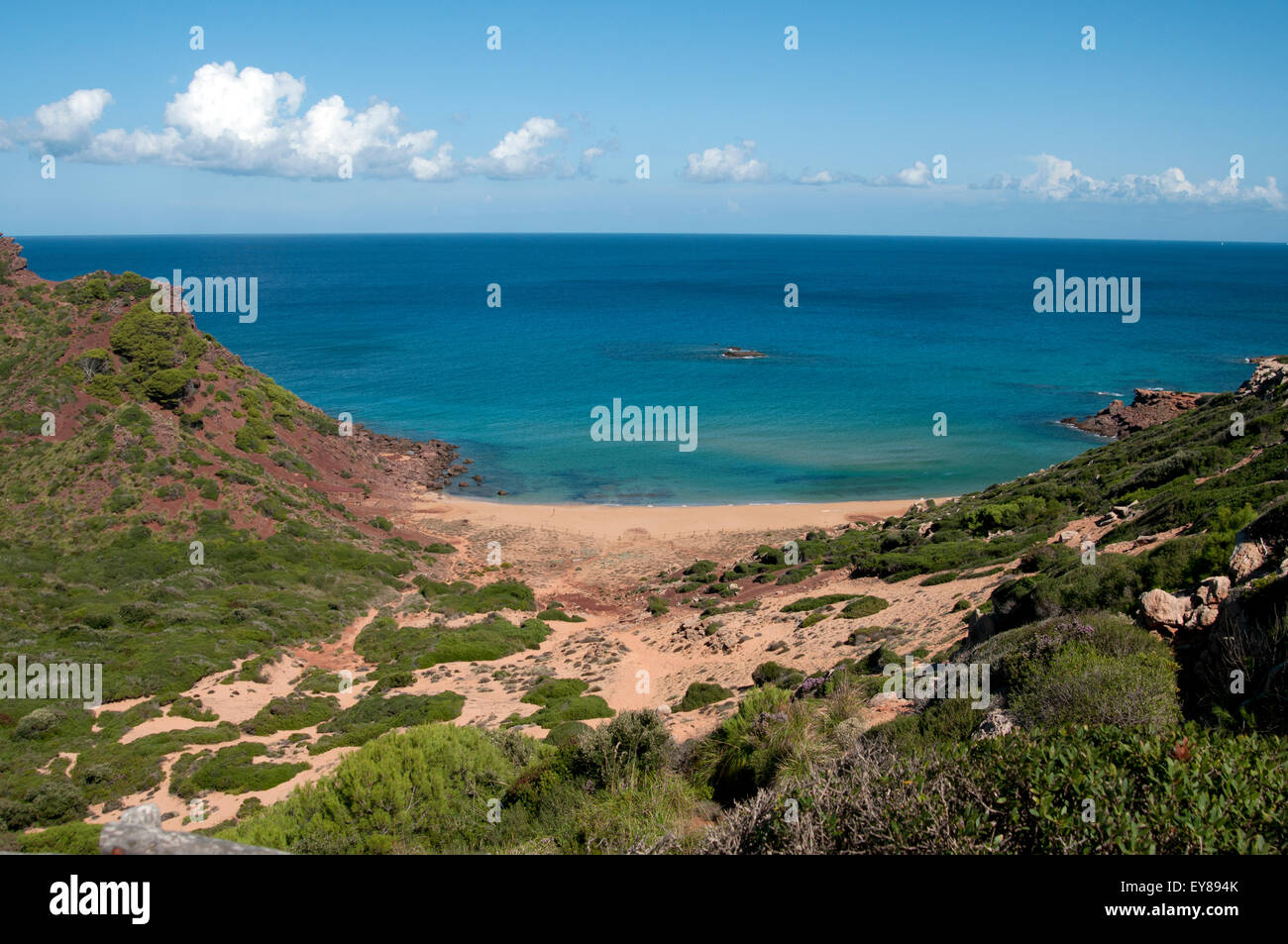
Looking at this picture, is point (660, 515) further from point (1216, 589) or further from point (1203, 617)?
point (1203, 617)

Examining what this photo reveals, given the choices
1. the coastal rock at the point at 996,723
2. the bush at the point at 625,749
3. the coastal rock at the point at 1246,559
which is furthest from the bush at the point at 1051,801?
the coastal rock at the point at 1246,559

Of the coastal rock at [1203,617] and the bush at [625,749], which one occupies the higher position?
the coastal rock at [1203,617]

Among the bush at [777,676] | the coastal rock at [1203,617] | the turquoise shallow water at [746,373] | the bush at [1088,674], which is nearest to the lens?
the bush at [1088,674]

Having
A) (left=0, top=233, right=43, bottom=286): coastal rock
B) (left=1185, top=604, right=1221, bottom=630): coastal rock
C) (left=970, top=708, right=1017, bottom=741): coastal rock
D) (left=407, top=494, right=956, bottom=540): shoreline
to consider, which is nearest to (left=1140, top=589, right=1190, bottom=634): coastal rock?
(left=1185, top=604, right=1221, bottom=630): coastal rock

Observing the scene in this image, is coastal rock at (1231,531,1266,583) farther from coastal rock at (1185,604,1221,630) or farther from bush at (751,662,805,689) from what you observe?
bush at (751,662,805,689)

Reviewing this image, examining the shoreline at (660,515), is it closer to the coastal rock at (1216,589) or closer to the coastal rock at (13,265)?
the coastal rock at (13,265)

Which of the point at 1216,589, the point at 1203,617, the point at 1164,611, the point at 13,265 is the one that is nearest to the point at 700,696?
the point at 1164,611
